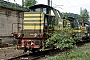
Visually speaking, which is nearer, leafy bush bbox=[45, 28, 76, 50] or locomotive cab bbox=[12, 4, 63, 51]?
leafy bush bbox=[45, 28, 76, 50]

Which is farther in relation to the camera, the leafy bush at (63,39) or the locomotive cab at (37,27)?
the locomotive cab at (37,27)

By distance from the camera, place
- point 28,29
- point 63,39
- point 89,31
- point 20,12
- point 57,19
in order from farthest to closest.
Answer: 1. point 89,31
2. point 20,12
3. point 57,19
4. point 28,29
5. point 63,39

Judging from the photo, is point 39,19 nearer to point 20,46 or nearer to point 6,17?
point 20,46

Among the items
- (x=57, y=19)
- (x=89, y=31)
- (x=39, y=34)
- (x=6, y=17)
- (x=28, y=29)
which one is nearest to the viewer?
(x=39, y=34)

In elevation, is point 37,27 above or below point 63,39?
above

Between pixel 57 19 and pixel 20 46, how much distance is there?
3593mm

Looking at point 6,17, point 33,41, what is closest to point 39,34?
point 33,41

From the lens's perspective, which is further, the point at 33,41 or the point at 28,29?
the point at 28,29

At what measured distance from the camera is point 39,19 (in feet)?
46.0

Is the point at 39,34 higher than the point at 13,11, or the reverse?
the point at 13,11

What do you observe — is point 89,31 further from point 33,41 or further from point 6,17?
point 33,41

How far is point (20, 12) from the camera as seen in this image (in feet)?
86.1

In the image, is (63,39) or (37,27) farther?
(37,27)

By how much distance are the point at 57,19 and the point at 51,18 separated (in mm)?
777
